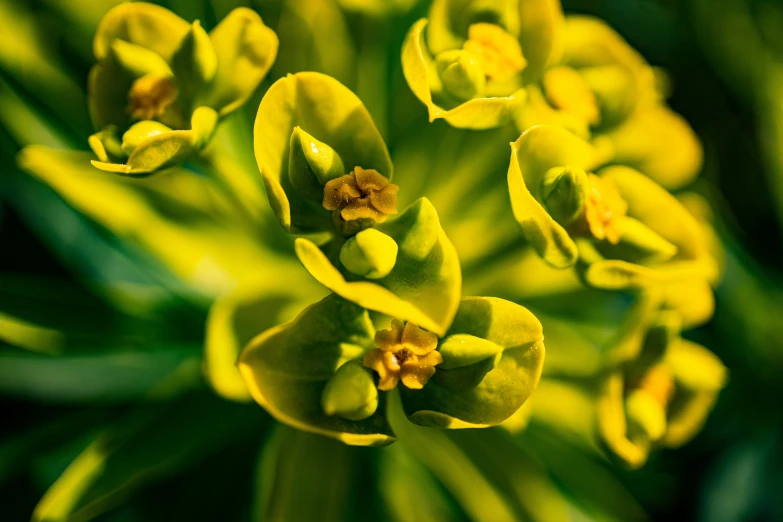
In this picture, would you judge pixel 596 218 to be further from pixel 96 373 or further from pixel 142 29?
pixel 96 373

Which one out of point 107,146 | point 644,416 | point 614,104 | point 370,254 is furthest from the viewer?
point 614,104

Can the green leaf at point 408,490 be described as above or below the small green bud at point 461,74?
below

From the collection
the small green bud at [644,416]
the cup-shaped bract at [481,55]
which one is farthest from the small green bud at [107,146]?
the small green bud at [644,416]

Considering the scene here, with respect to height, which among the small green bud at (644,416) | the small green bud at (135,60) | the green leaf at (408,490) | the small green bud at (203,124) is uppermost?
the small green bud at (135,60)

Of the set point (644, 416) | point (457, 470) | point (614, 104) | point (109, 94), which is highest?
point (109, 94)

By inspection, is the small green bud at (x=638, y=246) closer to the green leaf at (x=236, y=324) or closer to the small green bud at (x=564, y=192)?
the small green bud at (x=564, y=192)

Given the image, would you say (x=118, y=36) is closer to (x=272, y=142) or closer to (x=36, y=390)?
(x=272, y=142)

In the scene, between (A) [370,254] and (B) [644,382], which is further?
(B) [644,382]

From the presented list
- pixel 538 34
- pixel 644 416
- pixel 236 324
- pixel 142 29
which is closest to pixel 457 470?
pixel 644 416
